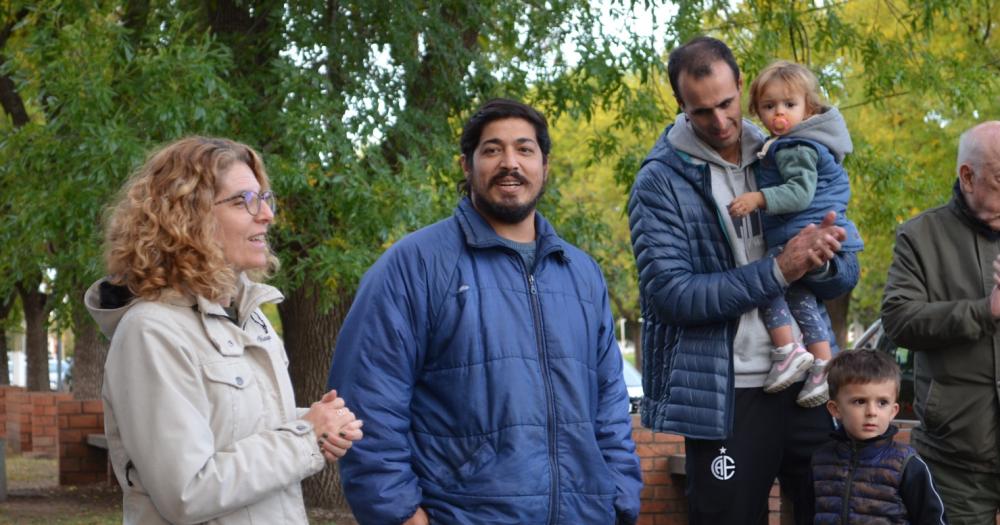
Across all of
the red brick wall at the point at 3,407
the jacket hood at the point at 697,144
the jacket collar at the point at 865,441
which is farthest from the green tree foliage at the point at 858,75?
the red brick wall at the point at 3,407

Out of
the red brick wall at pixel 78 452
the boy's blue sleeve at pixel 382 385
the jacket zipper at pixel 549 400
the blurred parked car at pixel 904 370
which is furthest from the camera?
the red brick wall at pixel 78 452

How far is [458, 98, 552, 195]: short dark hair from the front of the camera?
4.34 metres

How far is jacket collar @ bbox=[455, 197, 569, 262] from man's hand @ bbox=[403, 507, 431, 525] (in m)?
0.80

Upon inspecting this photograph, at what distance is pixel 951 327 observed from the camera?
490 centimetres

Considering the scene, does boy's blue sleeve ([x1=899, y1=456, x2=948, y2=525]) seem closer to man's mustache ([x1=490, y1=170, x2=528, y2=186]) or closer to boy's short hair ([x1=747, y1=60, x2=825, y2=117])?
boy's short hair ([x1=747, y1=60, x2=825, y2=117])

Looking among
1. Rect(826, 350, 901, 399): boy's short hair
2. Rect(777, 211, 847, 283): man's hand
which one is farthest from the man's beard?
Rect(826, 350, 901, 399): boy's short hair

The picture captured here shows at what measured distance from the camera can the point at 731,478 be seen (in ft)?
15.3

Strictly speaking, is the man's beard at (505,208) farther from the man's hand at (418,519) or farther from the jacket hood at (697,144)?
the man's hand at (418,519)

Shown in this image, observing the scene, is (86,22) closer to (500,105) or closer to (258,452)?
(500,105)

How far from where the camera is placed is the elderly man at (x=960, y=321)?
195 inches

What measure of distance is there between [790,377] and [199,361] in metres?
2.06

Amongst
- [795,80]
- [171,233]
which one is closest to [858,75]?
[795,80]

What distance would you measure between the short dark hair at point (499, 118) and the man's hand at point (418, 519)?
3.61ft

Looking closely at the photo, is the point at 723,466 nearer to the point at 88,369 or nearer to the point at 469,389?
the point at 469,389
